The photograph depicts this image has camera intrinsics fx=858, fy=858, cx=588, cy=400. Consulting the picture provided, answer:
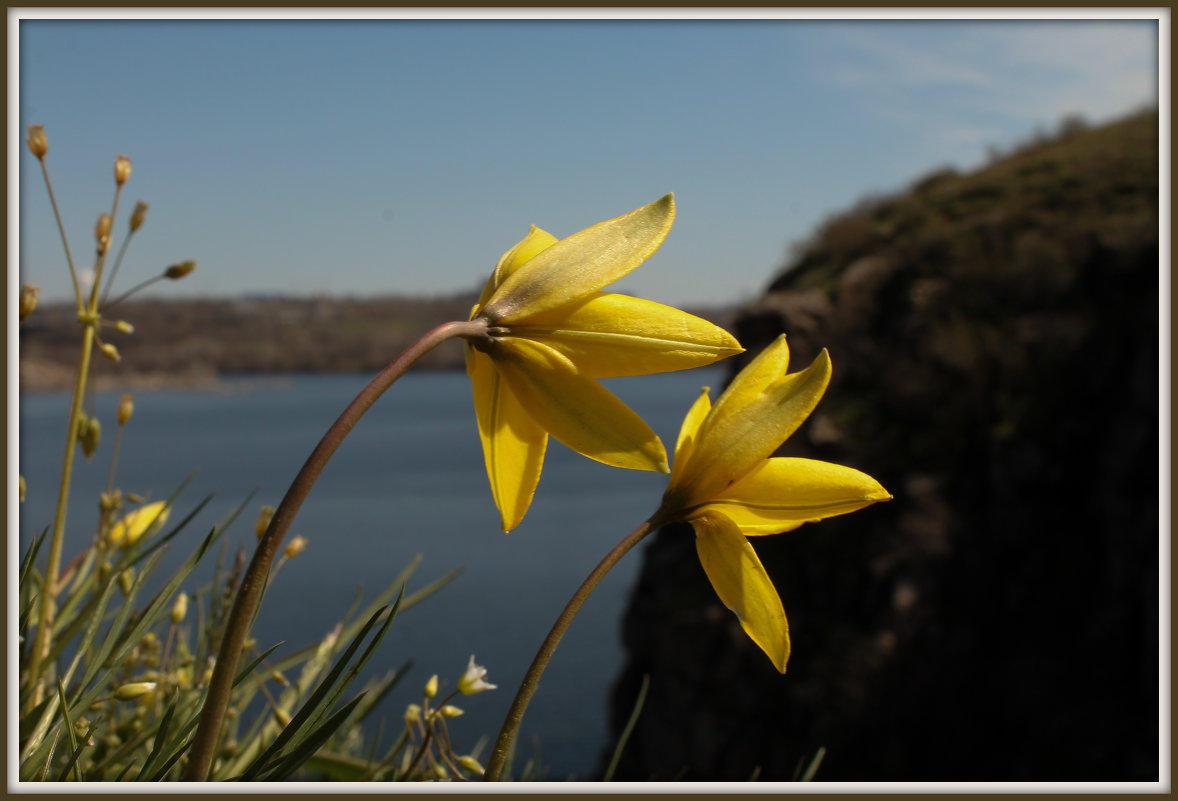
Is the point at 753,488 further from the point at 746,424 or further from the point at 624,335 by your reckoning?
the point at 624,335

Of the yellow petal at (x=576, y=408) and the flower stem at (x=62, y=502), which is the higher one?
the yellow petal at (x=576, y=408)

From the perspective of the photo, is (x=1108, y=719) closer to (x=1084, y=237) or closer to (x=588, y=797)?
(x=1084, y=237)

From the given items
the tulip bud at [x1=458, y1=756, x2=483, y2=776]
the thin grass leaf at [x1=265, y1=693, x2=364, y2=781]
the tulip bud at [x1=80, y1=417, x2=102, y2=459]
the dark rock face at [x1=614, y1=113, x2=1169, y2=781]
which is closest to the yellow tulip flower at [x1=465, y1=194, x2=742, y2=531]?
the thin grass leaf at [x1=265, y1=693, x2=364, y2=781]

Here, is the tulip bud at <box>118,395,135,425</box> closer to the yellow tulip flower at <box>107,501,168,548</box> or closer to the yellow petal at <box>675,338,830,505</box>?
the yellow tulip flower at <box>107,501,168,548</box>

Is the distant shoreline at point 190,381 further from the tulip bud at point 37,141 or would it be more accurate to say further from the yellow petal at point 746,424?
the yellow petal at point 746,424

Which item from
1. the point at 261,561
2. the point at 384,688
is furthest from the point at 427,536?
the point at 261,561

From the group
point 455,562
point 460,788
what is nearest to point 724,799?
point 460,788

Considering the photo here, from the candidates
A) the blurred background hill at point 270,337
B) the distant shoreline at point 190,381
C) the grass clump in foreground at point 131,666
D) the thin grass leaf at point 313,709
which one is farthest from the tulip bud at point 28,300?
the blurred background hill at point 270,337

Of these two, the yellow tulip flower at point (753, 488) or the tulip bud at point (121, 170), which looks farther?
the tulip bud at point (121, 170)
